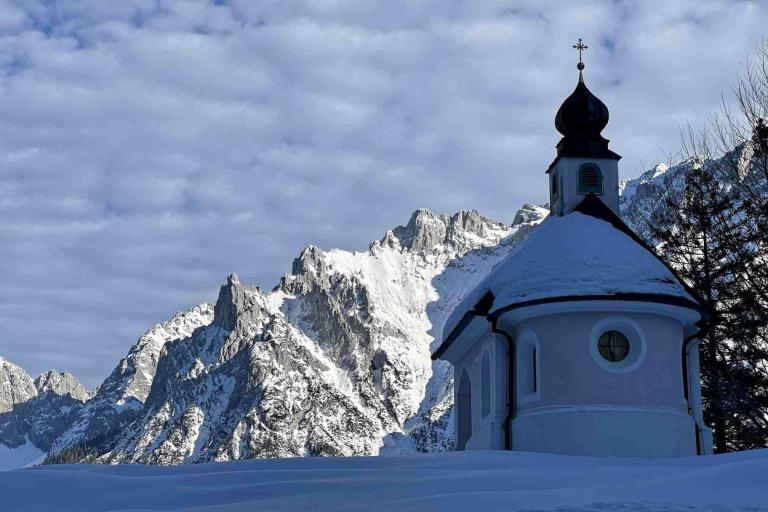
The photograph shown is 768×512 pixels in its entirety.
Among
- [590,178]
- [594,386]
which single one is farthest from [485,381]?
[590,178]

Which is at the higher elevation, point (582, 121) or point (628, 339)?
Answer: point (582, 121)

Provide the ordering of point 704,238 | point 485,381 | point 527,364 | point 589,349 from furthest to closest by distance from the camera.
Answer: point 704,238
point 485,381
point 527,364
point 589,349

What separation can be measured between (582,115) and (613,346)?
9.98m

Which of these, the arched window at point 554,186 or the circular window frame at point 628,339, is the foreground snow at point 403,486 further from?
the arched window at point 554,186

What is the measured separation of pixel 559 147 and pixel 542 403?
10433mm

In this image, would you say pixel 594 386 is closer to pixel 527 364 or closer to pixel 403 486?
pixel 527 364

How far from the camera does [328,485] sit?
970 centimetres

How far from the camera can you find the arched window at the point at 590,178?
95.9 ft

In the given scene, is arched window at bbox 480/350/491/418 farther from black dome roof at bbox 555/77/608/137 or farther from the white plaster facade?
black dome roof at bbox 555/77/608/137

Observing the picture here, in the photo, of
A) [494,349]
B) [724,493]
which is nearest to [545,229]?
[494,349]

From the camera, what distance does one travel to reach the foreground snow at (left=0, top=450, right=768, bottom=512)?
883 centimetres

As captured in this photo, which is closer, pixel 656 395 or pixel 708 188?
pixel 656 395

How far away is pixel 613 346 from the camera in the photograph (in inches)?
872

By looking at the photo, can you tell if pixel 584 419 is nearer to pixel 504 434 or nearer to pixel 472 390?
pixel 504 434
